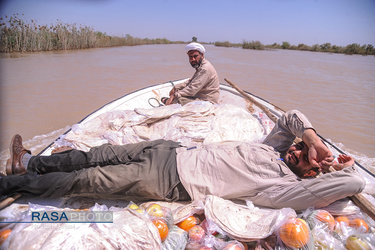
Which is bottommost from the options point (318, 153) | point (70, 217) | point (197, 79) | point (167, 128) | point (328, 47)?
point (70, 217)

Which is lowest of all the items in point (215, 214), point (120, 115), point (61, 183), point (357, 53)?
point (215, 214)

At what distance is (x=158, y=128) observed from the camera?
3.16 m

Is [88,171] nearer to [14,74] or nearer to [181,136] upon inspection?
[181,136]

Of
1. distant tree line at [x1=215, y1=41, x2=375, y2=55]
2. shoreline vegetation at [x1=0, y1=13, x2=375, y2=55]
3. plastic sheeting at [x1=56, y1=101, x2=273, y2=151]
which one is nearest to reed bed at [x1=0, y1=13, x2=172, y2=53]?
shoreline vegetation at [x1=0, y1=13, x2=375, y2=55]

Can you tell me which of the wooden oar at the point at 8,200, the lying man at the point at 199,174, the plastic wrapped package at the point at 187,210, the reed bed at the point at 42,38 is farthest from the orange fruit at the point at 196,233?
the reed bed at the point at 42,38

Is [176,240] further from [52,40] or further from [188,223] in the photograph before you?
[52,40]

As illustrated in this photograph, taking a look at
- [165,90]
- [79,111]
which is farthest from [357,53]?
[79,111]

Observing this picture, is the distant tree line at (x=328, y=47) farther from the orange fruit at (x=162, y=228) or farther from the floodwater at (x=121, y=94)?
the orange fruit at (x=162, y=228)

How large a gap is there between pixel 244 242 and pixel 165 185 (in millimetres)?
708

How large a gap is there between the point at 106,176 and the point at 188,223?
0.73 metres

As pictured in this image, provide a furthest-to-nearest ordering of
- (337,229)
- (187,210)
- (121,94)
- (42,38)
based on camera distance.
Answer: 1. (42,38)
2. (121,94)
3. (187,210)
4. (337,229)

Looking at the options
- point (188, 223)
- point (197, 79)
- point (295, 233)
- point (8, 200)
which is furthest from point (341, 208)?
point (197, 79)

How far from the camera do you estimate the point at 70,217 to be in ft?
4.58

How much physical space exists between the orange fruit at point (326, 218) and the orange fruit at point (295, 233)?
8.1 inches
